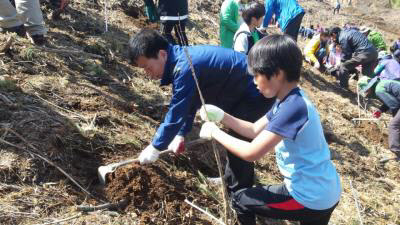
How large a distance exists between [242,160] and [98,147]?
1.16m

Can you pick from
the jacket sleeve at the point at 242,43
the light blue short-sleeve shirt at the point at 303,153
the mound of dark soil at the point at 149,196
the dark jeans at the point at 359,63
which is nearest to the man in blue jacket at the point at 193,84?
the mound of dark soil at the point at 149,196

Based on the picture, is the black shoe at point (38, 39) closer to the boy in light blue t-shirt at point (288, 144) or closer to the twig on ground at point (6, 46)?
the twig on ground at point (6, 46)

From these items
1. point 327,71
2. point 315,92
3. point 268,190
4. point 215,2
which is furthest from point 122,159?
point 215,2

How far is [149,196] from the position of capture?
9.45 feet

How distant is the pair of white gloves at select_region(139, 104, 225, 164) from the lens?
230 centimetres

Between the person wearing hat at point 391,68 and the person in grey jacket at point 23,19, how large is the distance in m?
4.88

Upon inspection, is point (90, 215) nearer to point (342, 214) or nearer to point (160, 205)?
point (160, 205)

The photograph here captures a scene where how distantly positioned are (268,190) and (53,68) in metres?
2.80

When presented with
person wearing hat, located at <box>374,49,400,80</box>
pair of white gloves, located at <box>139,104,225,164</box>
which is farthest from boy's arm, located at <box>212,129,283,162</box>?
person wearing hat, located at <box>374,49,400,80</box>

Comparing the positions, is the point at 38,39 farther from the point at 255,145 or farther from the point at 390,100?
the point at 390,100

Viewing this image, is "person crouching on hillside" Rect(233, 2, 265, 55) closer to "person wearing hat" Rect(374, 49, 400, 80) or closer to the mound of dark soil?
the mound of dark soil

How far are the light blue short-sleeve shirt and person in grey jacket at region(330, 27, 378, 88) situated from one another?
610 centimetres

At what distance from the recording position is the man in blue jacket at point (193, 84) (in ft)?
8.29

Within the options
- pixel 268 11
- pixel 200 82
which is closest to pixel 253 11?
pixel 200 82
